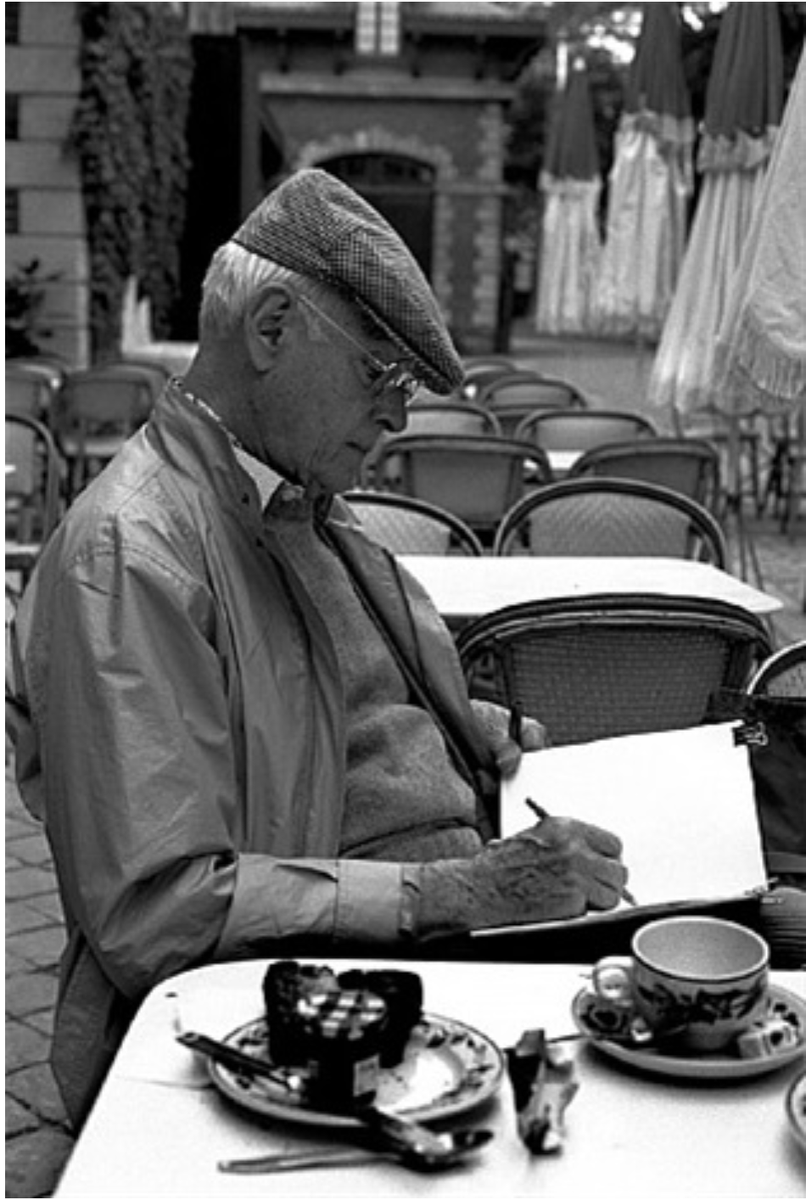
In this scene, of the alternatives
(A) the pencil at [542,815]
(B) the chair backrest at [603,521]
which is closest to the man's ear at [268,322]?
(A) the pencil at [542,815]

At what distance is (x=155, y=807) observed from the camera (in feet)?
6.72

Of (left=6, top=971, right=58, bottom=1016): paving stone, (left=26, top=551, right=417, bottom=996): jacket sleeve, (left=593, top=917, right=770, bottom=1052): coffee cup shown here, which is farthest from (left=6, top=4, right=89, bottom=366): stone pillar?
(left=593, top=917, right=770, bottom=1052): coffee cup

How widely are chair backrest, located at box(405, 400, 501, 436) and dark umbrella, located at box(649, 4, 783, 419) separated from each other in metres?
0.88

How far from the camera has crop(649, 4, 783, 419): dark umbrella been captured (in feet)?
27.7

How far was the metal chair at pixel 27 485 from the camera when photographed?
6.72m

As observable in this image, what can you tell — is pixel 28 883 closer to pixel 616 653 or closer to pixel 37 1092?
pixel 37 1092

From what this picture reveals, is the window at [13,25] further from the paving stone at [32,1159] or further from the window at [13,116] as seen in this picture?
A: the paving stone at [32,1159]

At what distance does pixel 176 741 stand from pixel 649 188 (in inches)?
383

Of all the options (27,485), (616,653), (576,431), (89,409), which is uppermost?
(616,653)

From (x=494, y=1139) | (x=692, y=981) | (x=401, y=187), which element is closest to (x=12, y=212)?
(x=692, y=981)

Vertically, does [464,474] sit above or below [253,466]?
below

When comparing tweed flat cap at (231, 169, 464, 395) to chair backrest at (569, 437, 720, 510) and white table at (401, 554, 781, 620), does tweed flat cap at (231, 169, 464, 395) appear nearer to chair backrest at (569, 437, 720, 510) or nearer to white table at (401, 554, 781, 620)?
white table at (401, 554, 781, 620)

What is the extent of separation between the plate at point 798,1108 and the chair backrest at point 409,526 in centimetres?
330

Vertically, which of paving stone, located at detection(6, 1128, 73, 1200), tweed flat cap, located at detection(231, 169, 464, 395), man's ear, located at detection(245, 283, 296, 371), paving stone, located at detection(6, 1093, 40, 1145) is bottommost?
paving stone, located at detection(6, 1093, 40, 1145)
